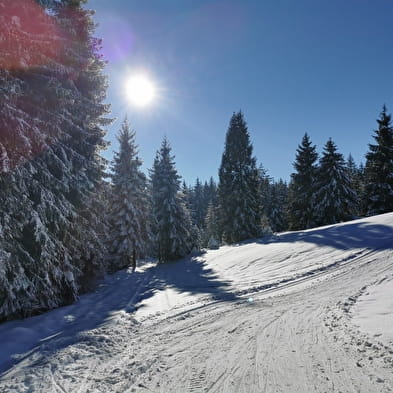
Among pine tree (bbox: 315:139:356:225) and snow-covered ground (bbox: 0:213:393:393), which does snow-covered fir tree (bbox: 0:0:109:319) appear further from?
pine tree (bbox: 315:139:356:225)

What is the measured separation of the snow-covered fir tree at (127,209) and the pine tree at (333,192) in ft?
50.3

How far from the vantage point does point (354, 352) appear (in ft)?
12.9

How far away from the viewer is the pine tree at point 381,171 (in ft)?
74.5

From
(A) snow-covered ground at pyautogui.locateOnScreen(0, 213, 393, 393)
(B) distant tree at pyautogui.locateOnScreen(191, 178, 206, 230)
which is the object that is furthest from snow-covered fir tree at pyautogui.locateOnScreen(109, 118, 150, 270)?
(B) distant tree at pyautogui.locateOnScreen(191, 178, 206, 230)

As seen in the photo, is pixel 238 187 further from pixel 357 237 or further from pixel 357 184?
pixel 357 184

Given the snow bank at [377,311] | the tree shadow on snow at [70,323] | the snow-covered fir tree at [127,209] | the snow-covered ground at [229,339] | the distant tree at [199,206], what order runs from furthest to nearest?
the distant tree at [199,206] < the snow-covered fir tree at [127,209] < the tree shadow on snow at [70,323] < the snow bank at [377,311] < the snow-covered ground at [229,339]

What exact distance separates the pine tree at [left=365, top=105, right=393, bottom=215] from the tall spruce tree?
10.0 m

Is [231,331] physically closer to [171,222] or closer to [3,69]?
[3,69]

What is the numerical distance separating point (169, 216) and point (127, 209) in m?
3.83

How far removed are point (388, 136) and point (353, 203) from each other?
6803 millimetres

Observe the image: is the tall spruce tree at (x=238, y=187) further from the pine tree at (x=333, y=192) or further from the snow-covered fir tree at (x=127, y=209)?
the snow-covered fir tree at (x=127, y=209)

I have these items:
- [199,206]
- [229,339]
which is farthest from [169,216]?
[199,206]

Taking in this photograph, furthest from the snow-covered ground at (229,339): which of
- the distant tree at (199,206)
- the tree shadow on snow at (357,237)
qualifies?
the distant tree at (199,206)

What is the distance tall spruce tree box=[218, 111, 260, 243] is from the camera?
75.8ft
